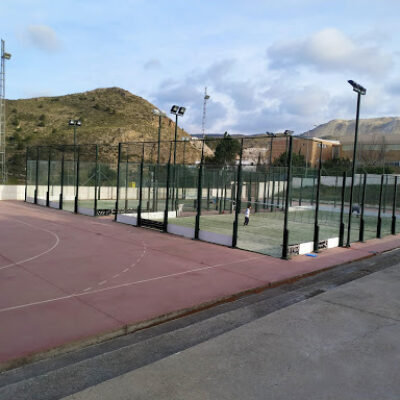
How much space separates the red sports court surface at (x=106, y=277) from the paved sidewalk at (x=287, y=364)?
170 centimetres

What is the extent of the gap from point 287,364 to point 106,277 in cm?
580

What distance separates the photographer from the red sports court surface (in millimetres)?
6961

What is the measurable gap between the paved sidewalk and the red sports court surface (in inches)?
66.9

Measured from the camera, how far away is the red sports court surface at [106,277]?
22.8 feet

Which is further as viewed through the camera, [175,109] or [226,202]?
[226,202]

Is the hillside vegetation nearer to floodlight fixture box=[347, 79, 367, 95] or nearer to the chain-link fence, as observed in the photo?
the chain-link fence

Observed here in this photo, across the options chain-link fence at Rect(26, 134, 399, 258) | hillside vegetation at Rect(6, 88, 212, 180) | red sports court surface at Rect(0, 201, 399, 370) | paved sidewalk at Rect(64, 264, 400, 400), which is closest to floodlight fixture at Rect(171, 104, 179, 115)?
chain-link fence at Rect(26, 134, 399, 258)

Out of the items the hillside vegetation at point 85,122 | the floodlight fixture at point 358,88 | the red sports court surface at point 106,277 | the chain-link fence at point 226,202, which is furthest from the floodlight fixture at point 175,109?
the hillside vegetation at point 85,122

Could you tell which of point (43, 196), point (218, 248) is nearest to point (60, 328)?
point (218, 248)

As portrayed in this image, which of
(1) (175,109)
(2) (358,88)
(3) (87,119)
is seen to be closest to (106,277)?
(2) (358,88)

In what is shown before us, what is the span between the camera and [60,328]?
6.88m

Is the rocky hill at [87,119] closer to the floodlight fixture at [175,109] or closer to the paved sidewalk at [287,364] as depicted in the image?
the floodlight fixture at [175,109]

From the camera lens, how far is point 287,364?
580 centimetres

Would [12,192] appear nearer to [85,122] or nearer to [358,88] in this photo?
[358,88]
